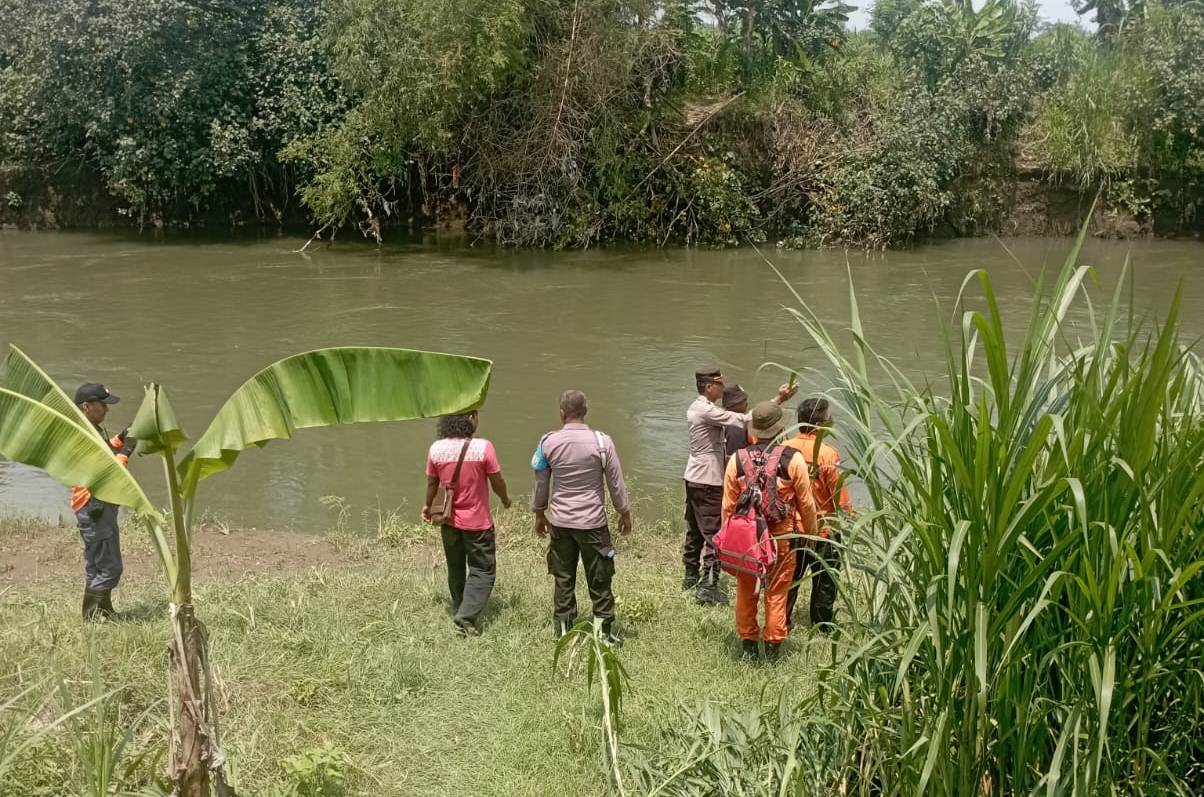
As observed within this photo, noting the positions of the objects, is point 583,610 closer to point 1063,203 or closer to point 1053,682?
point 1053,682

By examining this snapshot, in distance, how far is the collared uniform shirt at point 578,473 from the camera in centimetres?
586

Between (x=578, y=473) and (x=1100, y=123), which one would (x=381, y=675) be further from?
(x=1100, y=123)

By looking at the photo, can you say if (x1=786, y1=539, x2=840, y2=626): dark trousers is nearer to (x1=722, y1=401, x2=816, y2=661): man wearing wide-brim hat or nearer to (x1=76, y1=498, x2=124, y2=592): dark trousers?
(x1=722, y1=401, x2=816, y2=661): man wearing wide-brim hat

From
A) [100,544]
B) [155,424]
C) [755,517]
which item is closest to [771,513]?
[755,517]

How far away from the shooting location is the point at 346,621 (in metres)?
6.00

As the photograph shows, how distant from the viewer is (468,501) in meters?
6.06

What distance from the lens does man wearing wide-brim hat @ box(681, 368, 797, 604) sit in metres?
6.68

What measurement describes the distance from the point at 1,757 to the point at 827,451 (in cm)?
402

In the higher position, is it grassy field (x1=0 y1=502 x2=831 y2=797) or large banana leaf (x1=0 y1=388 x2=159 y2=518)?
large banana leaf (x1=0 y1=388 x2=159 y2=518)

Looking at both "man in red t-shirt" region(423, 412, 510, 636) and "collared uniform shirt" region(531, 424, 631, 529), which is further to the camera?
"man in red t-shirt" region(423, 412, 510, 636)

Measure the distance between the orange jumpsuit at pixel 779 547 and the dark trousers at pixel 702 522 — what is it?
97 cm

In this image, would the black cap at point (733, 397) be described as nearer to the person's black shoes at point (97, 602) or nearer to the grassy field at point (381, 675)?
the grassy field at point (381, 675)

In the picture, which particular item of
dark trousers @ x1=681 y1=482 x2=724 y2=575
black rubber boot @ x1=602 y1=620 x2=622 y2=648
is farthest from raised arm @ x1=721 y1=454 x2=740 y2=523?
dark trousers @ x1=681 y1=482 x2=724 y2=575

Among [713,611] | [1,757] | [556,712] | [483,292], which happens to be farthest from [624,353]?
[1,757]
